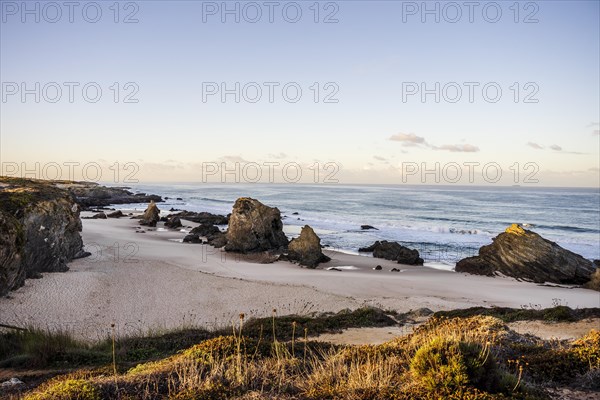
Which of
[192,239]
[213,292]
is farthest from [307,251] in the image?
[192,239]

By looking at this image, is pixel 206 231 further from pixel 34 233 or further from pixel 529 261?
pixel 529 261

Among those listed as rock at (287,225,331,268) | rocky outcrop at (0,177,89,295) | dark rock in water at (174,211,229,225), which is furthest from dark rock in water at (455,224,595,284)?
dark rock in water at (174,211,229,225)

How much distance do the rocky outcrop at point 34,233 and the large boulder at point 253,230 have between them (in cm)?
1192

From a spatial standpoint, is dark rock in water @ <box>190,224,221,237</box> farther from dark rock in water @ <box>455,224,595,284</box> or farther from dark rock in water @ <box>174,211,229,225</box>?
dark rock in water @ <box>455,224,595,284</box>

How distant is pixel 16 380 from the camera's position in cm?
802

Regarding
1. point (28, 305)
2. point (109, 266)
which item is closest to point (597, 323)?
point (28, 305)

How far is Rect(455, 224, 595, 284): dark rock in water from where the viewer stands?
2586 centimetres

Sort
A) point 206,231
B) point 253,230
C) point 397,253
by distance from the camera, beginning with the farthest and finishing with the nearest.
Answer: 1. point 206,231
2. point 253,230
3. point 397,253

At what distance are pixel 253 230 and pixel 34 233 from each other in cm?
1663

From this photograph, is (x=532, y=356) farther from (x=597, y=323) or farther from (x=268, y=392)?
(x=597, y=323)

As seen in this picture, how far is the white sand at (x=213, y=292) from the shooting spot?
650 inches

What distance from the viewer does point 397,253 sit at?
32.8 m

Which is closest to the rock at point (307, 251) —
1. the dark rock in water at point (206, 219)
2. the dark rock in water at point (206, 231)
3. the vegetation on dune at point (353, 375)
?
the dark rock in water at point (206, 231)

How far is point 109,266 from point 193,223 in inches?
1121
